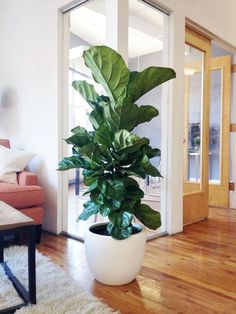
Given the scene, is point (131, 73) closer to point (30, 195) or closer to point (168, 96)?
point (168, 96)

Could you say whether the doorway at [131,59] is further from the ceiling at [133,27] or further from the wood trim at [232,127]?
the wood trim at [232,127]

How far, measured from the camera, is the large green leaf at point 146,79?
1.73 meters

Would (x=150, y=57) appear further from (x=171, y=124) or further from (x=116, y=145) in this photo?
(x=116, y=145)

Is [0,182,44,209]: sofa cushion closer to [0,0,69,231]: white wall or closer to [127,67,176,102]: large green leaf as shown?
[0,0,69,231]: white wall

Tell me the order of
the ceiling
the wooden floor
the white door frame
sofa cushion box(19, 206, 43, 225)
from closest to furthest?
the wooden floor
sofa cushion box(19, 206, 43, 225)
the white door frame
the ceiling

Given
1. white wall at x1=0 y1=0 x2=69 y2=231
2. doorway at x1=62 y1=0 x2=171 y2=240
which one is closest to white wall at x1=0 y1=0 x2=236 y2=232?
white wall at x1=0 y1=0 x2=69 y2=231

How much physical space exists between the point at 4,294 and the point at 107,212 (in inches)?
28.6

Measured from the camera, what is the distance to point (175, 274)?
6.69 feet

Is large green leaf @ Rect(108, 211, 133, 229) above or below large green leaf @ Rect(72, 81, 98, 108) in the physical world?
below

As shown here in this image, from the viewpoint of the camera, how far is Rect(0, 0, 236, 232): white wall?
2.90m

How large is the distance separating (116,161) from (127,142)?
0.15m

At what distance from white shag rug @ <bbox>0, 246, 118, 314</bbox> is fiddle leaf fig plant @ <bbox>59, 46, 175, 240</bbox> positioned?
386 mm

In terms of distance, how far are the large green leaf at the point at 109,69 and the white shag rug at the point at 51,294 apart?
3.76 ft

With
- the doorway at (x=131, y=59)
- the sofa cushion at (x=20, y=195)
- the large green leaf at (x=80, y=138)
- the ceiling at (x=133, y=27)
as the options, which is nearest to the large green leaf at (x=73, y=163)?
the large green leaf at (x=80, y=138)
